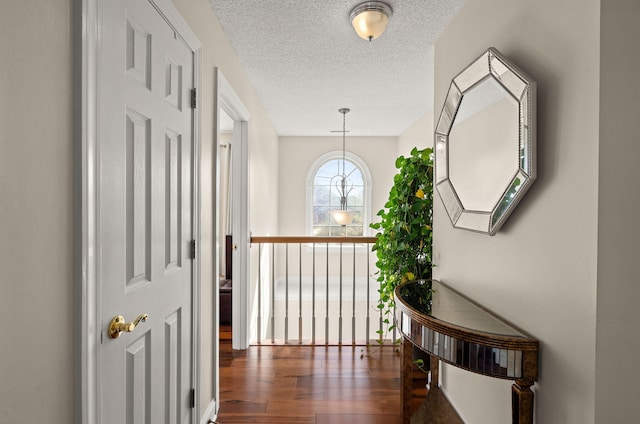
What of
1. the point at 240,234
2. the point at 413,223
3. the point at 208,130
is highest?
the point at 208,130

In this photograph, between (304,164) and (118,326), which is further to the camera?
(304,164)

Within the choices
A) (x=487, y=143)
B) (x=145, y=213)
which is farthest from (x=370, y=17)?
(x=145, y=213)

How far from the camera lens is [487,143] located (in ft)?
4.80

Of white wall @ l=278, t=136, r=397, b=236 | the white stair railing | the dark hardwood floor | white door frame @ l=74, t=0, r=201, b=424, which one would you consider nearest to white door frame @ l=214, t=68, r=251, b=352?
the dark hardwood floor

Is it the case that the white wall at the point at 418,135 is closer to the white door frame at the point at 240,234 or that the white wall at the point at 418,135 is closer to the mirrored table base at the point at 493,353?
the white door frame at the point at 240,234

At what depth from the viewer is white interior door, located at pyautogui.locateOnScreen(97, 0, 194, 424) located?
39.3 inches

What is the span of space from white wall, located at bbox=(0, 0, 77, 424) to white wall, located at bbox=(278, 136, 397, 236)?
4771 millimetres

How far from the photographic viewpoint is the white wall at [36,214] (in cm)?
68

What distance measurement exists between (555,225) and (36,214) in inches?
54.8

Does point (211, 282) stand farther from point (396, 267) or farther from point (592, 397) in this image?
point (592, 397)

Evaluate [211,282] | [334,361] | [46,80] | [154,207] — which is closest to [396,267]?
[334,361]

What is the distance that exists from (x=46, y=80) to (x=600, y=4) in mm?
1386

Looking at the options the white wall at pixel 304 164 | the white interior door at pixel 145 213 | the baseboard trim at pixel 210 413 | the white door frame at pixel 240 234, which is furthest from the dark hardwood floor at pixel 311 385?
the white wall at pixel 304 164

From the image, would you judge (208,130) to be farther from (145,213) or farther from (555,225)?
(555,225)
